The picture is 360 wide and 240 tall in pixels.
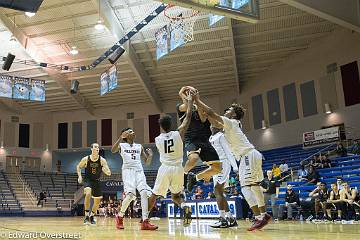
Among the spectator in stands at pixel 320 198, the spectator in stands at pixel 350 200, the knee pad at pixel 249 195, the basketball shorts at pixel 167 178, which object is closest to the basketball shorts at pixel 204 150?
the basketball shorts at pixel 167 178

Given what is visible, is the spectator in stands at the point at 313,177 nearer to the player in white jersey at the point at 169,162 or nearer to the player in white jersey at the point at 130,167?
the player in white jersey at the point at 130,167

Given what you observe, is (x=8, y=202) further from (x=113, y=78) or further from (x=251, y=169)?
(x=251, y=169)

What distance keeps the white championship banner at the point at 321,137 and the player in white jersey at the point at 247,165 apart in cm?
1629

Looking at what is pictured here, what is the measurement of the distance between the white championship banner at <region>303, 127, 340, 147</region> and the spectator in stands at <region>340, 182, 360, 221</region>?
9.97 metres

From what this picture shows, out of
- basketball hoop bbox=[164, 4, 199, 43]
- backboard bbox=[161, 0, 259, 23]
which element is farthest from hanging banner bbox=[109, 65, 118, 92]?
backboard bbox=[161, 0, 259, 23]

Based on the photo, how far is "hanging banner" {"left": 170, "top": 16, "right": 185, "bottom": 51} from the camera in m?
14.8

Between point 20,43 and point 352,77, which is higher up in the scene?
point 20,43

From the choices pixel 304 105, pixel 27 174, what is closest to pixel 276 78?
pixel 304 105

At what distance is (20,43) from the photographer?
21.2 meters

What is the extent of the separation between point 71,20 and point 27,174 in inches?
575

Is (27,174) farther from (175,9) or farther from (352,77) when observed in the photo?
(352,77)

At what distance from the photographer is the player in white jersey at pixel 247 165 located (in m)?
5.72

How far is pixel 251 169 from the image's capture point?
5.74 m

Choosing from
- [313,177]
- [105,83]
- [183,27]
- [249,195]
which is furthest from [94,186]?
[105,83]
